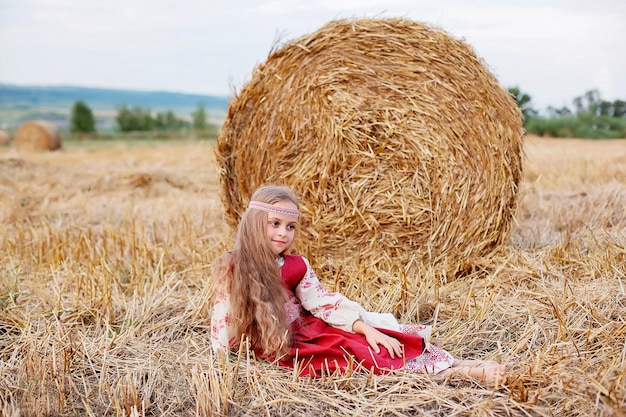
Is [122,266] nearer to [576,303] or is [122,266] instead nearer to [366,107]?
[366,107]

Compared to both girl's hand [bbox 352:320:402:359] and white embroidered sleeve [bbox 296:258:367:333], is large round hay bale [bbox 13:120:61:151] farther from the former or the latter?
girl's hand [bbox 352:320:402:359]

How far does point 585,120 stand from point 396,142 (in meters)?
8.75

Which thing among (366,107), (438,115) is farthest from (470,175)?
(366,107)

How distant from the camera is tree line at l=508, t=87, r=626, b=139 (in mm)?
11289

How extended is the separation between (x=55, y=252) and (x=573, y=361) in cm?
339

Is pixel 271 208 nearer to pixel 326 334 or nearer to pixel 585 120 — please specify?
pixel 326 334

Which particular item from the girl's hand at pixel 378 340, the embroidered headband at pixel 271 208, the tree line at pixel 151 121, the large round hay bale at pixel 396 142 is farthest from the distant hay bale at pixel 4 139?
the girl's hand at pixel 378 340

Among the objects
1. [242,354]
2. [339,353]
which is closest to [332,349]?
[339,353]

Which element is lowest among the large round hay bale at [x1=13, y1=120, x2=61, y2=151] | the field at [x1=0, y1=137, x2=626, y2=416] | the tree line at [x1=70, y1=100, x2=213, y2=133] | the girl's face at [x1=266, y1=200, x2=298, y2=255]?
the tree line at [x1=70, y1=100, x2=213, y2=133]

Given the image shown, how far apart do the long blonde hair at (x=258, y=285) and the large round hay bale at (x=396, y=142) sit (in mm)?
1321

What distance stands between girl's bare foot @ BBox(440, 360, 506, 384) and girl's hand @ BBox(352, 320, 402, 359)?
0.22 metres

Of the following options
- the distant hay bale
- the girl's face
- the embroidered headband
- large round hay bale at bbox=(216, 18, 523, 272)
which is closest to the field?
large round hay bale at bbox=(216, 18, 523, 272)

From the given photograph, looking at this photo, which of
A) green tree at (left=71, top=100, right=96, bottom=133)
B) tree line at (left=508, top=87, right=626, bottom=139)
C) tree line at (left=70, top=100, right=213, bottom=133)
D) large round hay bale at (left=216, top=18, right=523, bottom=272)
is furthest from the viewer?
tree line at (left=70, top=100, right=213, bottom=133)

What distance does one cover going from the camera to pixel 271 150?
4.52m
